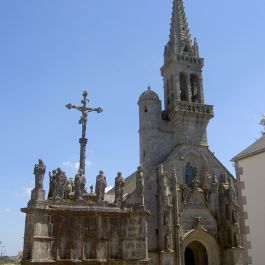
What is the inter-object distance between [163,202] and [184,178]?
3.72 metres

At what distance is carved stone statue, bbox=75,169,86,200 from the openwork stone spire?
65.6 ft

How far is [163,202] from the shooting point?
2827cm

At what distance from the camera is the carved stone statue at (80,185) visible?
18.9 m

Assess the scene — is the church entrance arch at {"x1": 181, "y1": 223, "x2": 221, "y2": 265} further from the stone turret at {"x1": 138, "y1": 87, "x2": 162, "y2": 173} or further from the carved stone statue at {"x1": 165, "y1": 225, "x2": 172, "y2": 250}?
the stone turret at {"x1": 138, "y1": 87, "x2": 162, "y2": 173}

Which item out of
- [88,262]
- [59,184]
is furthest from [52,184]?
[88,262]

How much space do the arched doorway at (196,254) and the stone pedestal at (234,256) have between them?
157cm

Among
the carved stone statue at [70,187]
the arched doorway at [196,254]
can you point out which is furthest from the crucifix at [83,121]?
the arched doorway at [196,254]

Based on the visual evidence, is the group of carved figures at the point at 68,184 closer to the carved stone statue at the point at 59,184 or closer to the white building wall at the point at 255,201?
the carved stone statue at the point at 59,184

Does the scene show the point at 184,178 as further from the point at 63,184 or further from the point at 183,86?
the point at 63,184

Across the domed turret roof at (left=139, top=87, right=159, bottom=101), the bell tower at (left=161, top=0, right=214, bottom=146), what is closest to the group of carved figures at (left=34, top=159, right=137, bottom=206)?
the bell tower at (left=161, top=0, right=214, bottom=146)

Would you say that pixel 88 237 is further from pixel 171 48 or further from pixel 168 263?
pixel 171 48

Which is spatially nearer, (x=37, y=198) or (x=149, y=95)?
(x=37, y=198)

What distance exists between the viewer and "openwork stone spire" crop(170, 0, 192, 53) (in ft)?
119

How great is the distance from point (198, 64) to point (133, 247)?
21376mm
